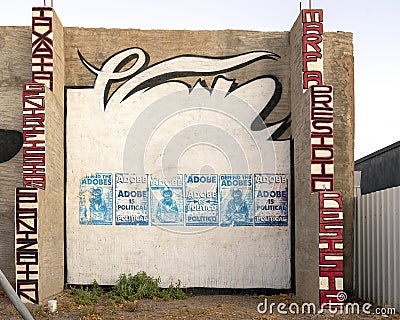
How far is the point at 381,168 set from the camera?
24891 millimetres

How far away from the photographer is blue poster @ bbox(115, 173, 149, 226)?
1326cm

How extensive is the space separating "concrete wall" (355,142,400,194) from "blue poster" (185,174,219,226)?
10.3m

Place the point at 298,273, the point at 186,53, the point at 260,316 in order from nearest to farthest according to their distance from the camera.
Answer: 1. the point at 260,316
2. the point at 298,273
3. the point at 186,53

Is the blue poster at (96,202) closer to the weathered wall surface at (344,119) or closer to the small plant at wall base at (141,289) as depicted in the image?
the small plant at wall base at (141,289)

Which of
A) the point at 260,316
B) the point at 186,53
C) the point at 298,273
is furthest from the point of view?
the point at 186,53

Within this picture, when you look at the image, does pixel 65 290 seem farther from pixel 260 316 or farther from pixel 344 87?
pixel 344 87

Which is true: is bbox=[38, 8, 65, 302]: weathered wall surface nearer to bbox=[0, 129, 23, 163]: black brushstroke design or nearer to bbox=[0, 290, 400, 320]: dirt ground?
bbox=[0, 290, 400, 320]: dirt ground

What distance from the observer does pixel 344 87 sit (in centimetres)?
1334

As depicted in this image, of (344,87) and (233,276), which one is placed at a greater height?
(344,87)

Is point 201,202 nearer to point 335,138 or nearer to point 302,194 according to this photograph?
point 302,194

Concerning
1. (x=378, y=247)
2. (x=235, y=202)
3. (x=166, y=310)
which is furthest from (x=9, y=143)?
(x=378, y=247)

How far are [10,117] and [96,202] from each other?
219cm

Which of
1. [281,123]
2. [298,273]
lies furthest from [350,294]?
[281,123]

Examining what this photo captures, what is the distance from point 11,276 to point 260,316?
4856mm
